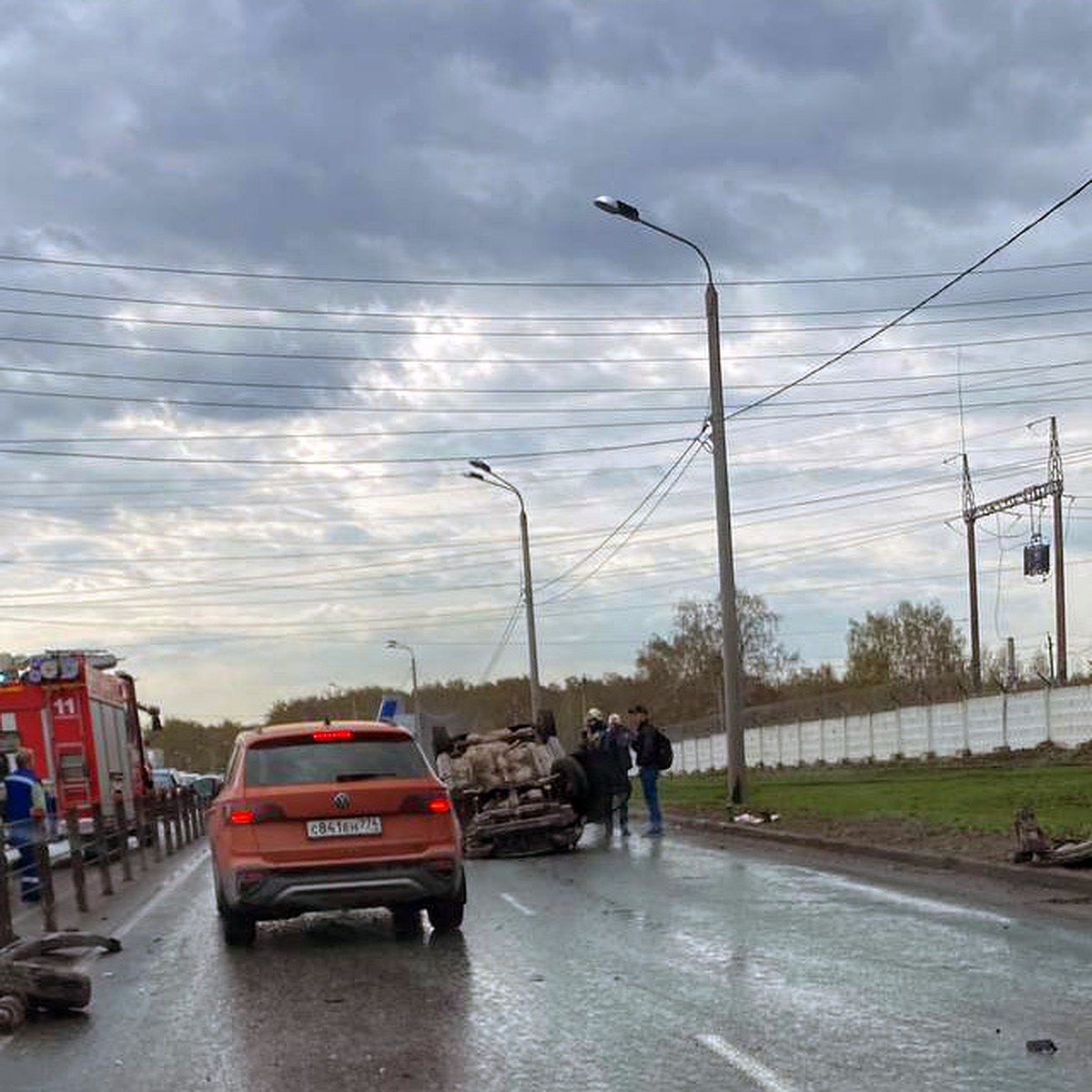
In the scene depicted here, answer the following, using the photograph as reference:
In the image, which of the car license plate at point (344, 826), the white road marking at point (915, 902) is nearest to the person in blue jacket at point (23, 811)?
the car license plate at point (344, 826)

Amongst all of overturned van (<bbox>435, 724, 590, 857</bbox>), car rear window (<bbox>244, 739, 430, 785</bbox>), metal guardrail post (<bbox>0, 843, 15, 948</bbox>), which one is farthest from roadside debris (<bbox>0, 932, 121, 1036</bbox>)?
overturned van (<bbox>435, 724, 590, 857</bbox>)

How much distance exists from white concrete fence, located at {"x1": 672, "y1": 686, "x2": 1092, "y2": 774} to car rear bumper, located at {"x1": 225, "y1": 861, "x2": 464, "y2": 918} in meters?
24.7

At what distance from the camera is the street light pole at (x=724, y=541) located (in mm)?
24078

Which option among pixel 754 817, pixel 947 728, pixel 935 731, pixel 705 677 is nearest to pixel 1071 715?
pixel 947 728

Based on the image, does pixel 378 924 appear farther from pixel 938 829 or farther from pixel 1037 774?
pixel 1037 774

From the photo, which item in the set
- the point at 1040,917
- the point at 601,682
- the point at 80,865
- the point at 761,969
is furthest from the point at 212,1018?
the point at 601,682

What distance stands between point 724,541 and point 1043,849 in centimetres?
1223

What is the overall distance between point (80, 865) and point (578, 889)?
5.00 meters

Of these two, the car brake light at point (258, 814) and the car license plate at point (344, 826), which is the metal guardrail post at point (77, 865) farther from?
the car license plate at point (344, 826)

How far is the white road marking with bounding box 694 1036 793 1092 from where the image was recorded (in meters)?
6.04

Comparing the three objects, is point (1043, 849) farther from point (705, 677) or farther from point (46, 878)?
point (705, 677)

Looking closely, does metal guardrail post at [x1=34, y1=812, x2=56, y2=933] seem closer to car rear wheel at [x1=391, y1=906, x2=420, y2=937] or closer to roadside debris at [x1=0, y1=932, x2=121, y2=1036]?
car rear wheel at [x1=391, y1=906, x2=420, y2=937]

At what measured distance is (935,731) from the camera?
3912cm

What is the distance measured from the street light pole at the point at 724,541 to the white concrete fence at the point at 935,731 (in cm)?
1155
